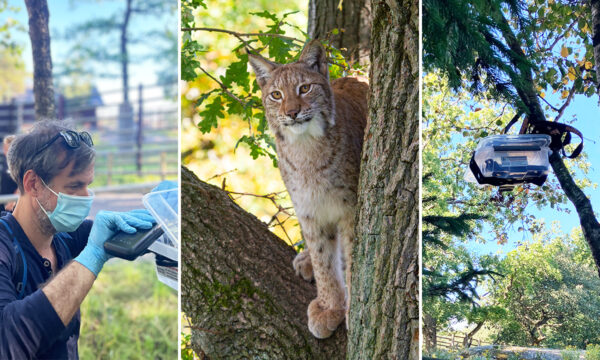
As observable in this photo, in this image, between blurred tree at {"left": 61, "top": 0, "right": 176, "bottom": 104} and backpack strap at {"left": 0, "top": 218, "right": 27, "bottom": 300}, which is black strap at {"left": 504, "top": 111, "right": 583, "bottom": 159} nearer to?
blurred tree at {"left": 61, "top": 0, "right": 176, "bottom": 104}

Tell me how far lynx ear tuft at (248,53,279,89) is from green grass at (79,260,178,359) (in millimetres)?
847

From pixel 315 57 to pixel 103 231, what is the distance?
101 cm

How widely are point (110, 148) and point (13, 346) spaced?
0.77 m

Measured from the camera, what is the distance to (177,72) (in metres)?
2.36

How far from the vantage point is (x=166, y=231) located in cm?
209

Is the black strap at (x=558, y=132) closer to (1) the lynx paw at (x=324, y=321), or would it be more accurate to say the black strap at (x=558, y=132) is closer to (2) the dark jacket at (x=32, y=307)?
(1) the lynx paw at (x=324, y=321)

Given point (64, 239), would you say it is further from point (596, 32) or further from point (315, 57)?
point (596, 32)

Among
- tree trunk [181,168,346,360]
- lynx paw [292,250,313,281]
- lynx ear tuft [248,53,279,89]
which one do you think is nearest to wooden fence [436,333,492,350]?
tree trunk [181,168,346,360]

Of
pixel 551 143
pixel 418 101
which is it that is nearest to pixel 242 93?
pixel 418 101

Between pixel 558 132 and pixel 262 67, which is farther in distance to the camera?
pixel 262 67

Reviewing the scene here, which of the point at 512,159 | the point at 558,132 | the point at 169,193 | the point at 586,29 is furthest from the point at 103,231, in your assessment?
the point at 586,29

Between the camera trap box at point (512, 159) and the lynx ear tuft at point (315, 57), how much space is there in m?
0.66

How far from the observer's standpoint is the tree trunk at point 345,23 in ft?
9.84

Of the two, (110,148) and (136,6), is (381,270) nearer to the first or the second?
(110,148)
